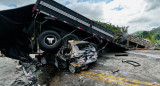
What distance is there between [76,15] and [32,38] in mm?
3120

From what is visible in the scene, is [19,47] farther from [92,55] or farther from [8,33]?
[92,55]

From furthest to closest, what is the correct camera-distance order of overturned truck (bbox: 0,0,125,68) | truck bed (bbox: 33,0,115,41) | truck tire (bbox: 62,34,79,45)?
truck tire (bbox: 62,34,79,45) → truck bed (bbox: 33,0,115,41) → overturned truck (bbox: 0,0,125,68)

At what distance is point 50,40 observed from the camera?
5.21 metres

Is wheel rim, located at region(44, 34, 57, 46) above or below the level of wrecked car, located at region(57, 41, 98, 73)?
above

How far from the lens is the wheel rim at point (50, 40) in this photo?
5.22 m

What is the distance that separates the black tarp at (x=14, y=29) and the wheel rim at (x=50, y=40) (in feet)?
4.21

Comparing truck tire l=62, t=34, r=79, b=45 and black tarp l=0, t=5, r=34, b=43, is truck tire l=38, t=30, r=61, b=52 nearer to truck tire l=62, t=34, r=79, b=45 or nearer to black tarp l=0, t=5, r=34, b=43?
truck tire l=62, t=34, r=79, b=45

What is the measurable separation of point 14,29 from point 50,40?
187 cm

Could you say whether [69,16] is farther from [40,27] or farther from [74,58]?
[74,58]

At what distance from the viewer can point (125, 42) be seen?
888 centimetres

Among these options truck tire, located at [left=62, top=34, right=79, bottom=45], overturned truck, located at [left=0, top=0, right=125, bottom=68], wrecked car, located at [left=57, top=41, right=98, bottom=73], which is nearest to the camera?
wrecked car, located at [left=57, top=41, right=98, bottom=73]

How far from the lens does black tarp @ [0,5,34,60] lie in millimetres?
4116

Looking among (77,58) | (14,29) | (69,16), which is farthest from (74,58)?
(14,29)

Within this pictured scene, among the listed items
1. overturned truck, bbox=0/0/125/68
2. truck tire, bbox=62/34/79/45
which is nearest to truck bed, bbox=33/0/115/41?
overturned truck, bbox=0/0/125/68
